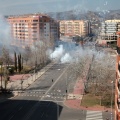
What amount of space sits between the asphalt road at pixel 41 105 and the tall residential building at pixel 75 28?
4939 centimetres

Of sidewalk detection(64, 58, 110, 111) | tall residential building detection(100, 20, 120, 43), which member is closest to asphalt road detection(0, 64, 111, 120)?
sidewalk detection(64, 58, 110, 111)

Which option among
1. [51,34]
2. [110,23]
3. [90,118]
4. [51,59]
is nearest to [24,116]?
[90,118]

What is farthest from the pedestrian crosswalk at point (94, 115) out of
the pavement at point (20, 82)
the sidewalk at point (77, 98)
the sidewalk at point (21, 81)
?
the sidewalk at point (21, 81)

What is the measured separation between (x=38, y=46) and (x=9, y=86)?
16.1 m

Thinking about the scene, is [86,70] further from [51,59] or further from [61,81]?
[51,59]

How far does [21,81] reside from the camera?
27.8 meters

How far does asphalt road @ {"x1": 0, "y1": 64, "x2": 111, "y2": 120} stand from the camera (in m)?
19.0

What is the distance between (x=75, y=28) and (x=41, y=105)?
191 ft

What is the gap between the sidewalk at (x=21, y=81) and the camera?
26.2m

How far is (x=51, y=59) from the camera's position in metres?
42.4

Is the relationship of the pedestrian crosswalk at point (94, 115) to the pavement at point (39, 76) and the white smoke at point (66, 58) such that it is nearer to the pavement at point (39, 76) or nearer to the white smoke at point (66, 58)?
the pavement at point (39, 76)

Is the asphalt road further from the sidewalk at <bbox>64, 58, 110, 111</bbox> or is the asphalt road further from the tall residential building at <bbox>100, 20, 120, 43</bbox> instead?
the tall residential building at <bbox>100, 20, 120, 43</bbox>

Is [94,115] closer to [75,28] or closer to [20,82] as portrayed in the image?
[20,82]

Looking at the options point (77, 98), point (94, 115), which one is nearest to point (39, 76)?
point (77, 98)
